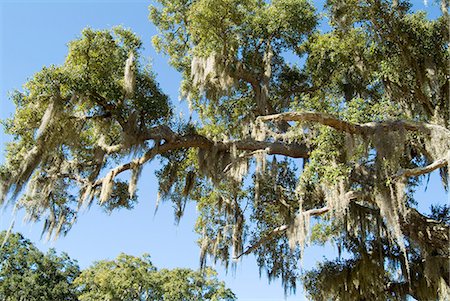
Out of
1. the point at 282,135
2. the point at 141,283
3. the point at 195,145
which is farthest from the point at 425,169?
the point at 141,283

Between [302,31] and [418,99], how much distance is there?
327 cm

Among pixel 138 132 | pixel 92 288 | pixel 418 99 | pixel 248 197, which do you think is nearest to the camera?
pixel 138 132

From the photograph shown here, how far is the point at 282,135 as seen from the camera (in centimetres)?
922

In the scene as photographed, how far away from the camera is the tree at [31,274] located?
2191 centimetres

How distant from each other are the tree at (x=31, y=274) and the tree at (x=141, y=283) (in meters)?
1.64

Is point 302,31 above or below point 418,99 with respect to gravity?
above

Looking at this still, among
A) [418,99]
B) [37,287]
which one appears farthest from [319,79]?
[37,287]

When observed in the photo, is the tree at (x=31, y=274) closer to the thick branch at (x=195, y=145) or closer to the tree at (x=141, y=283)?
the tree at (x=141, y=283)

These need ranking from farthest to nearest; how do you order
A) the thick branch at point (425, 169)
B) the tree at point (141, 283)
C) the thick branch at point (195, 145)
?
the tree at point (141, 283) < the thick branch at point (195, 145) < the thick branch at point (425, 169)

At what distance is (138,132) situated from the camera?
8641 millimetres

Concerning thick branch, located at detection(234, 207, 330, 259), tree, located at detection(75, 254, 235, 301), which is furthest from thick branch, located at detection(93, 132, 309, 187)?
tree, located at detection(75, 254, 235, 301)

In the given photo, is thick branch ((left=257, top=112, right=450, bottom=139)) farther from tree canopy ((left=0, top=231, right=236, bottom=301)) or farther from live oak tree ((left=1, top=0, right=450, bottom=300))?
tree canopy ((left=0, top=231, right=236, bottom=301))

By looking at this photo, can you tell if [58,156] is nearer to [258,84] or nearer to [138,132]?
[138,132]

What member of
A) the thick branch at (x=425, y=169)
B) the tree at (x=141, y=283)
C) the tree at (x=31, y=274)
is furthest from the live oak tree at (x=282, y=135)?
the tree at (x=31, y=274)
